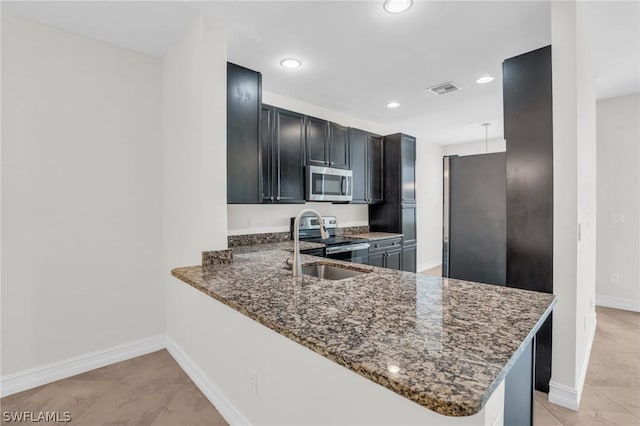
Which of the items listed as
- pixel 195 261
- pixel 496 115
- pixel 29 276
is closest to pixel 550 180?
pixel 195 261

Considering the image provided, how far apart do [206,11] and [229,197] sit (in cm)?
130

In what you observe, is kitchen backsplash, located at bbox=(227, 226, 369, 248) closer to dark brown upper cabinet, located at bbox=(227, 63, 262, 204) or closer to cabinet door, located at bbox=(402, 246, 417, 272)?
dark brown upper cabinet, located at bbox=(227, 63, 262, 204)

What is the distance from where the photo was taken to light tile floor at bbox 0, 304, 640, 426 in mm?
1807

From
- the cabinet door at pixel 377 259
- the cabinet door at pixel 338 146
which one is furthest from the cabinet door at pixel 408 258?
the cabinet door at pixel 338 146

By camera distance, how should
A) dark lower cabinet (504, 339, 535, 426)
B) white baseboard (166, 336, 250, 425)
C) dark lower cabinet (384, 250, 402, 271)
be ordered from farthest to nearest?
dark lower cabinet (384, 250, 402, 271)
white baseboard (166, 336, 250, 425)
dark lower cabinet (504, 339, 535, 426)

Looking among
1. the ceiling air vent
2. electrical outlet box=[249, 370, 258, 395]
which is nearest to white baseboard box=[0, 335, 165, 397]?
electrical outlet box=[249, 370, 258, 395]

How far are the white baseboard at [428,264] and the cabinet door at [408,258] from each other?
1.18 meters

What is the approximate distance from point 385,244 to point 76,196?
3351 millimetres

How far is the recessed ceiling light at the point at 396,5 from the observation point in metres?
1.87

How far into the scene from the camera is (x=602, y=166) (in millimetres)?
3805

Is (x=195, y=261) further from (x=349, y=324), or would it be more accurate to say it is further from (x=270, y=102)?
(x=270, y=102)

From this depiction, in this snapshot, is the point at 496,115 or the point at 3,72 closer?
the point at 3,72

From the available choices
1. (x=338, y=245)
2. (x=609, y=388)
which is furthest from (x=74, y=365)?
(x=609, y=388)

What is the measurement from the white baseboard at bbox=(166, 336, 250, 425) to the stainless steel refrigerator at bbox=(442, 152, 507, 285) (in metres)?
2.34
